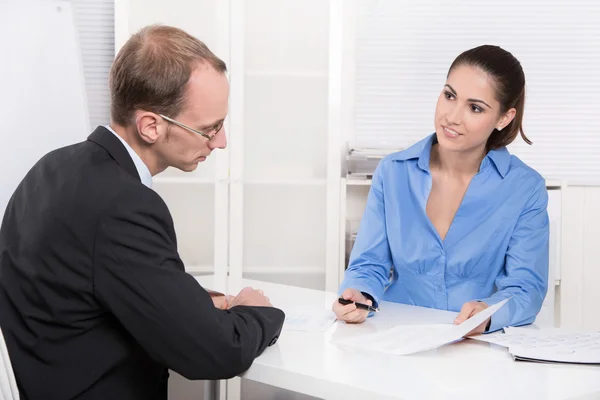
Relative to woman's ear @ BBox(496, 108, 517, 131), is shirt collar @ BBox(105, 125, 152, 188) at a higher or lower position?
lower

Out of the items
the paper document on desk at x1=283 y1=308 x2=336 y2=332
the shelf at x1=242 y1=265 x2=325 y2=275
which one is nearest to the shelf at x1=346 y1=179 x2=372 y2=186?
the shelf at x1=242 y1=265 x2=325 y2=275

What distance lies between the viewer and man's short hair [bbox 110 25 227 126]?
149 centimetres

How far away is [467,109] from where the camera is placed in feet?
7.29

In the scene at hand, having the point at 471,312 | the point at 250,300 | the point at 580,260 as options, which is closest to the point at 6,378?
the point at 250,300

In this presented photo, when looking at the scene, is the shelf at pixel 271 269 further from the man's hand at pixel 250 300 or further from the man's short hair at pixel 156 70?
the man's short hair at pixel 156 70

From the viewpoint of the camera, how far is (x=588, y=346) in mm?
1575

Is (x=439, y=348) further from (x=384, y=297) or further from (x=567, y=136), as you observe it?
(x=567, y=136)

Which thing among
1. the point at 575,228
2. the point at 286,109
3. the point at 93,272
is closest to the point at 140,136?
the point at 93,272

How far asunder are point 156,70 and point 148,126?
11 cm

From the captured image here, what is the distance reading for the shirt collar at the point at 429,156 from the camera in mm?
2250

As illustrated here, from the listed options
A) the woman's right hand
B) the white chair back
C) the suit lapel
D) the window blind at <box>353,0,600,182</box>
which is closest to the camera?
the white chair back

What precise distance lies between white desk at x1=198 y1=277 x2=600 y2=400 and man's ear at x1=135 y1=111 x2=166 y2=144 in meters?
0.49

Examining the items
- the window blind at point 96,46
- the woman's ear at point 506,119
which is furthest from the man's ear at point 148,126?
the window blind at point 96,46

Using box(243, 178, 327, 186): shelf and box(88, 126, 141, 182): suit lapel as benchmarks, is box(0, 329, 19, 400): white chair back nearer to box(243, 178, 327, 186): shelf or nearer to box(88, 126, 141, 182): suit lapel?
box(88, 126, 141, 182): suit lapel
